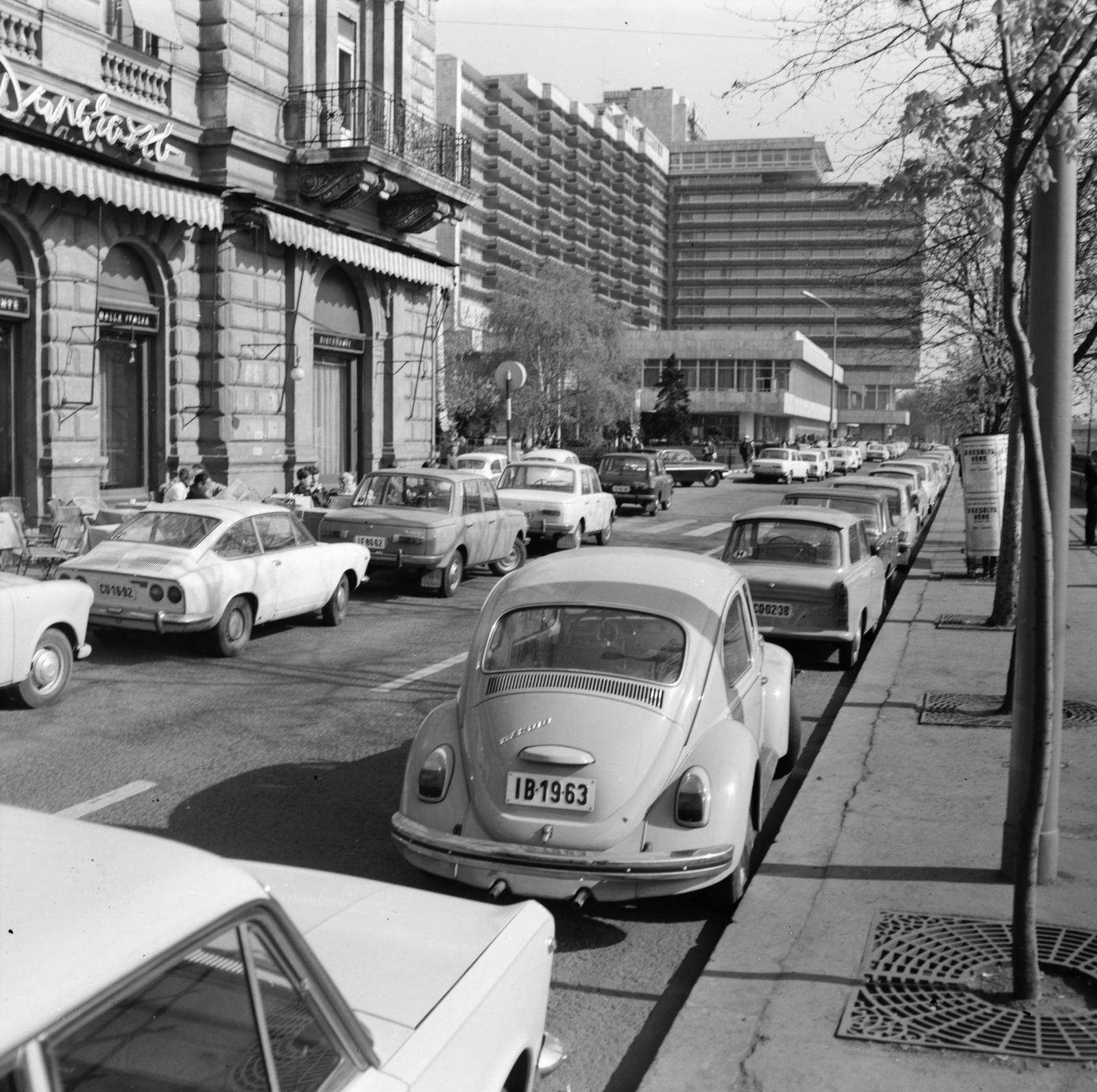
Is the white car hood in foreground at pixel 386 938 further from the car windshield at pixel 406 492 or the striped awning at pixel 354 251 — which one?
the striped awning at pixel 354 251

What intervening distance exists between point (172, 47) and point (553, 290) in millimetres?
36876

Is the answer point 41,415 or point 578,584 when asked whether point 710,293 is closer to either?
point 41,415

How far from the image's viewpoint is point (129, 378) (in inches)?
878

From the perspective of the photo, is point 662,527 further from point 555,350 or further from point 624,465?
point 555,350

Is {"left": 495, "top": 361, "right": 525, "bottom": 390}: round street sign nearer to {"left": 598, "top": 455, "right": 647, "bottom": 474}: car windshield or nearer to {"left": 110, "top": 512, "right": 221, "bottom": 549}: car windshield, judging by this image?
{"left": 598, "top": 455, "right": 647, "bottom": 474}: car windshield

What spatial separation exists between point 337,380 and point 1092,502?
632 inches

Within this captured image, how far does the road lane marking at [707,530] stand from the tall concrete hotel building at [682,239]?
191 feet

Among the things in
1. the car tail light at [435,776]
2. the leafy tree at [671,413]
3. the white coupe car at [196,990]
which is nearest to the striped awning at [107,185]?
the car tail light at [435,776]

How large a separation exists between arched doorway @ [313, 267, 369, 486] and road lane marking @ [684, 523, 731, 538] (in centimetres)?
776

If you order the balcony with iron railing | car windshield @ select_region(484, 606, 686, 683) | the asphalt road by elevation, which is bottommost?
the asphalt road

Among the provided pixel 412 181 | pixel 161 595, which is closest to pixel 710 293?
pixel 412 181

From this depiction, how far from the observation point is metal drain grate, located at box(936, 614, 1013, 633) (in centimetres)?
1428

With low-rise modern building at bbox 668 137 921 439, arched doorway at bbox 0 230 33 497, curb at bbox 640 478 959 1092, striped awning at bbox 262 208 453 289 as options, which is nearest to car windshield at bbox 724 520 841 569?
curb at bbox 640 478 959 1092

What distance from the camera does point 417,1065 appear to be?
8.77 ft
